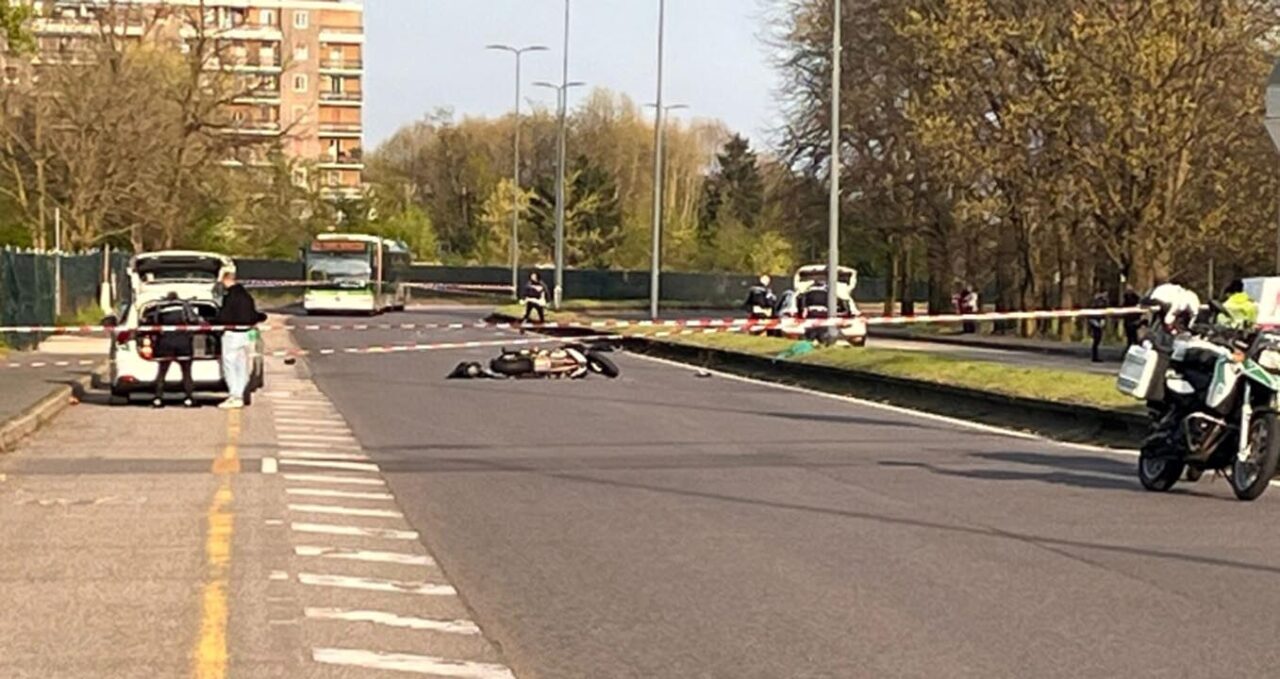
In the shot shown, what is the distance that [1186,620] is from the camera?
9750mm

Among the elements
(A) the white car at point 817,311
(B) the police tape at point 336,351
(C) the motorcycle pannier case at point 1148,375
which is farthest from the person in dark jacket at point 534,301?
(C) the motorcycle pannier case at point 1148,375

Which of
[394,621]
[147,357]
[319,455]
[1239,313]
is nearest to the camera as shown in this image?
[394,621]

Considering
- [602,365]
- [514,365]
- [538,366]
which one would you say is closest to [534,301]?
[602,365]

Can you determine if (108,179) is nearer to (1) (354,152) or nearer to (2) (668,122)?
(2) (668,122)

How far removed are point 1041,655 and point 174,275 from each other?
2645 cm

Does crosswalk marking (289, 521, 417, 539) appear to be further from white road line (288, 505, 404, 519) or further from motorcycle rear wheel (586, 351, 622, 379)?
motorcycle rear wheel (586, 351, 622, 379)

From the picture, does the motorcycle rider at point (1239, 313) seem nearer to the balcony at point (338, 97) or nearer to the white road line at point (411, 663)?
the white road line at point (411, 663)

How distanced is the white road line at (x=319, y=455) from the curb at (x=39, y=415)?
2.57 meters

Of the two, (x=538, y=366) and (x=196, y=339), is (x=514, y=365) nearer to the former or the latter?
(x=538, y=366)

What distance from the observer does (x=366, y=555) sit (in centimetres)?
1183

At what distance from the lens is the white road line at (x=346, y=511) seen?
13.8 meters

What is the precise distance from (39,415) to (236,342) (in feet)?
10.4

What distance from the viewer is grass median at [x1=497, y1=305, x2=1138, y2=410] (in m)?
21.9

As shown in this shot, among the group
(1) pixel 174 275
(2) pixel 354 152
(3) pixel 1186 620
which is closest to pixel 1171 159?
(1) pixel 174 275
